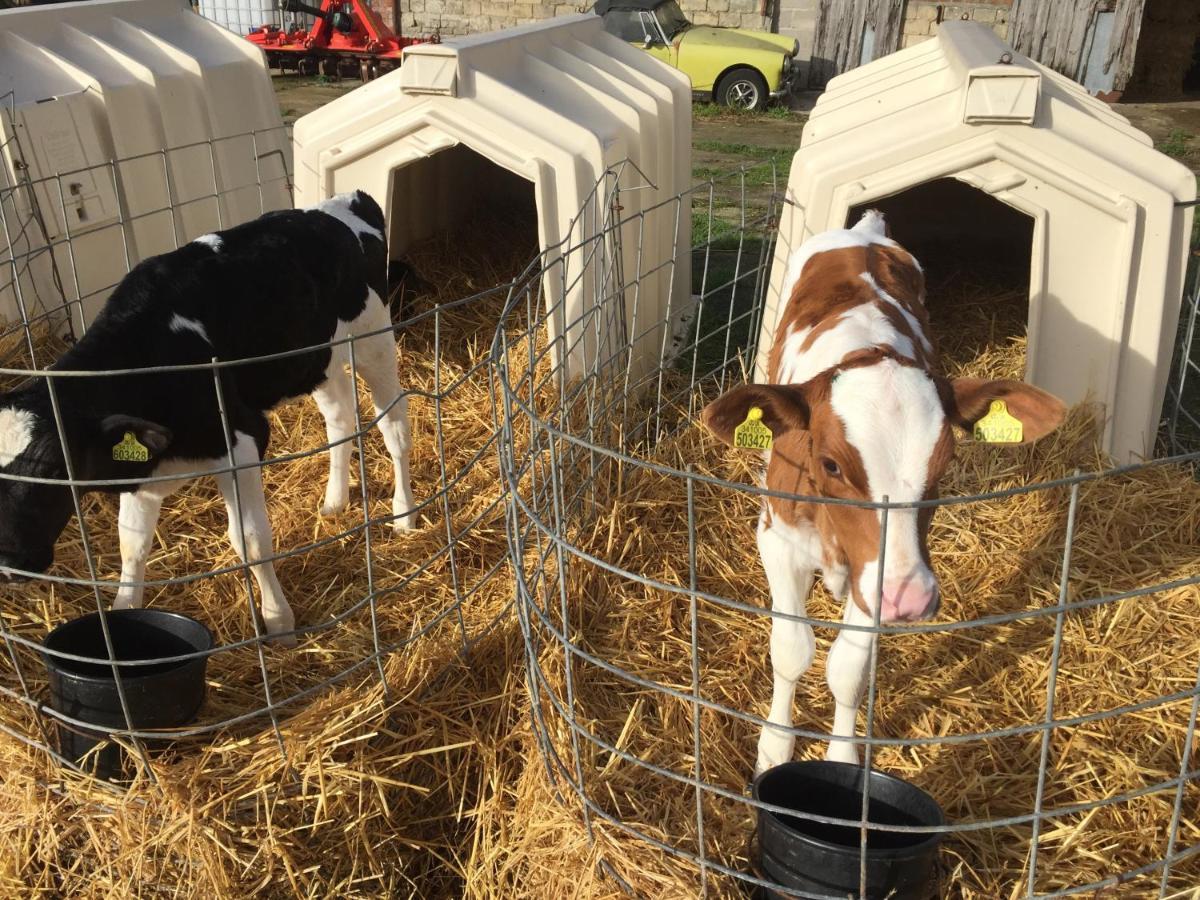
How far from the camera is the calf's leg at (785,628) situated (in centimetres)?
334

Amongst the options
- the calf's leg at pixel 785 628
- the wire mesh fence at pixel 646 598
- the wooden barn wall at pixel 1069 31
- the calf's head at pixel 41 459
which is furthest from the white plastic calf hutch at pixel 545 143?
the wooden barn wall at pixel 1069 31

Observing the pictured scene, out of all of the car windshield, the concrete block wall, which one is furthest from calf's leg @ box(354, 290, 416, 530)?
the concrete block wall

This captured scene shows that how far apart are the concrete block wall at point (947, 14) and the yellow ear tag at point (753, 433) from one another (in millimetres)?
14630

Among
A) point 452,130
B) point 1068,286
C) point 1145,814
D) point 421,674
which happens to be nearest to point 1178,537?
point 1068,286

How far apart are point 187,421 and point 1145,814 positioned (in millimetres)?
3133

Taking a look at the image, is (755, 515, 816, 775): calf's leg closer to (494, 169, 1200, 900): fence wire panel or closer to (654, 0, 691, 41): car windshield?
(494, 169, 1200, 900): fence wire panel

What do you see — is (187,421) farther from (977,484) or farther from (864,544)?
(977,484)

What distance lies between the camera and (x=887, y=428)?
2.94 meters

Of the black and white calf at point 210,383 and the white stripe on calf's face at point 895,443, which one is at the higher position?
the white stripe on calf's face at point 895,443

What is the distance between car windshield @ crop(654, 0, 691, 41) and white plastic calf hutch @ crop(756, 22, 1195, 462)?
10776mm

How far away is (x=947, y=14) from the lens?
52.6ft

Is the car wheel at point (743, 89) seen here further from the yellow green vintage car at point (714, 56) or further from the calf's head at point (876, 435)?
the calf's head at point (876, 435)

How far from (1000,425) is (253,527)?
244 cm

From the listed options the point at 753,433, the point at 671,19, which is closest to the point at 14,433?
the point at 753,433
